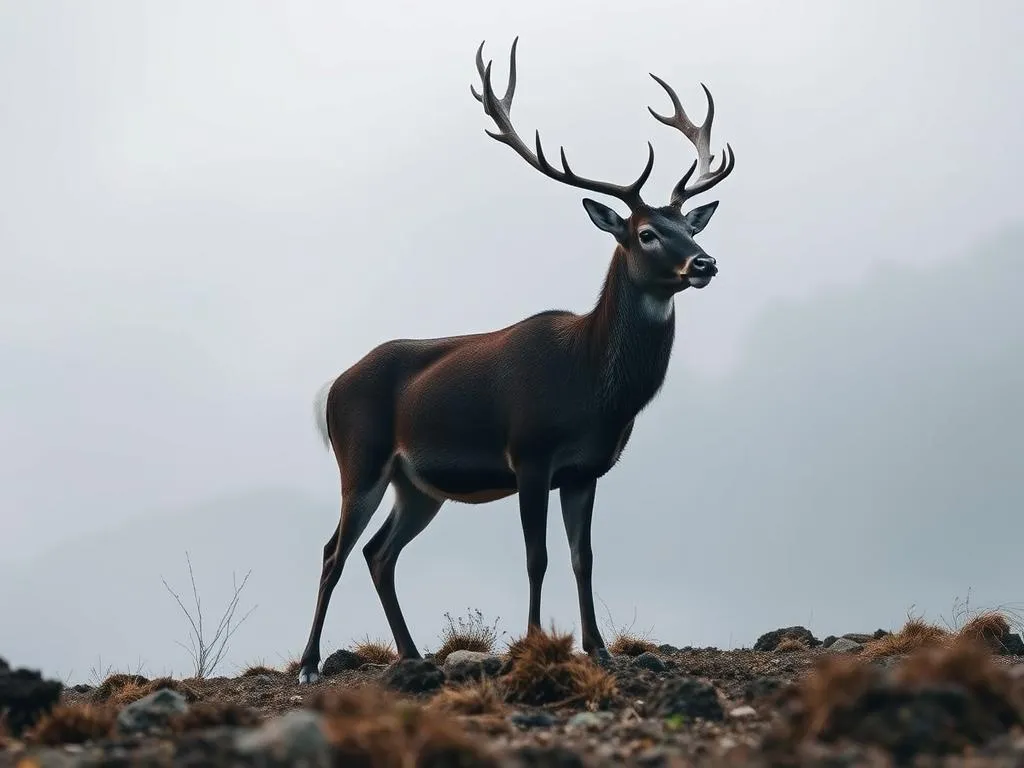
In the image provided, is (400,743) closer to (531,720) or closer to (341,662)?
(531,720)

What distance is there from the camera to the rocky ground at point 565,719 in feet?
15.2

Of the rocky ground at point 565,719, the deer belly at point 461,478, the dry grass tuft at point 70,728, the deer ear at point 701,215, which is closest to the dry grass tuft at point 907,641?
the rocky ground at point 565,719

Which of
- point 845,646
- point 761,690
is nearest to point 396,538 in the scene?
point 845,646

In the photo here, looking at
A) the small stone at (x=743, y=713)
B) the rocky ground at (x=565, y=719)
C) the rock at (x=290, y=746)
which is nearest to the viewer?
the rock at (x=290, y=746)

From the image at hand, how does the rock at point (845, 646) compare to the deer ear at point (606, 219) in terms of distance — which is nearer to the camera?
the deer ear at point (606, 219)

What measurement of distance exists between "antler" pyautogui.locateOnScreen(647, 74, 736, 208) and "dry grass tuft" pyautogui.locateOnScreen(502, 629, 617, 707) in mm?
4596

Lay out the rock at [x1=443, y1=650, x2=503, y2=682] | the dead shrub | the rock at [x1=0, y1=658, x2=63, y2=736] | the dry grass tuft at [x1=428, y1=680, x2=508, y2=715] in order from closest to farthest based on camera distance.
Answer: the dead shrub
the rock at [x1=0, y1=658, x2=63, y2=736]
the dry grass tuft at [x1=428, y1=680, x2=508, y2=715]
the rock at [x1=443, y1=650, x2=503, y2=682]

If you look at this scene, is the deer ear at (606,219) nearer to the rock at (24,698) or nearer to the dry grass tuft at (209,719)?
the rock at (24,698)

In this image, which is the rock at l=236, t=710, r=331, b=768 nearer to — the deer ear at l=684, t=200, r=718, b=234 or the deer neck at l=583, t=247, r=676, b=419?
the deer neck at l=583, t=247, r=676, b=419

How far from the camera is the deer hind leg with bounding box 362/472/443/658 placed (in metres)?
12.0

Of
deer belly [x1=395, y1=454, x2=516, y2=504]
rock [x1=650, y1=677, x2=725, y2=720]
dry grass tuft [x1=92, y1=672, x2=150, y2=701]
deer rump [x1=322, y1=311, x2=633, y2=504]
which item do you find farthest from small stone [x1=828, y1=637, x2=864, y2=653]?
dry grass tuft [x1=92, y1=672, x2=150, y2=701]

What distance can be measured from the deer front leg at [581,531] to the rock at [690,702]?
374 centimetres

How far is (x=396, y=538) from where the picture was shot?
12.2m

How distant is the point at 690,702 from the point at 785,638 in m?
6.18
